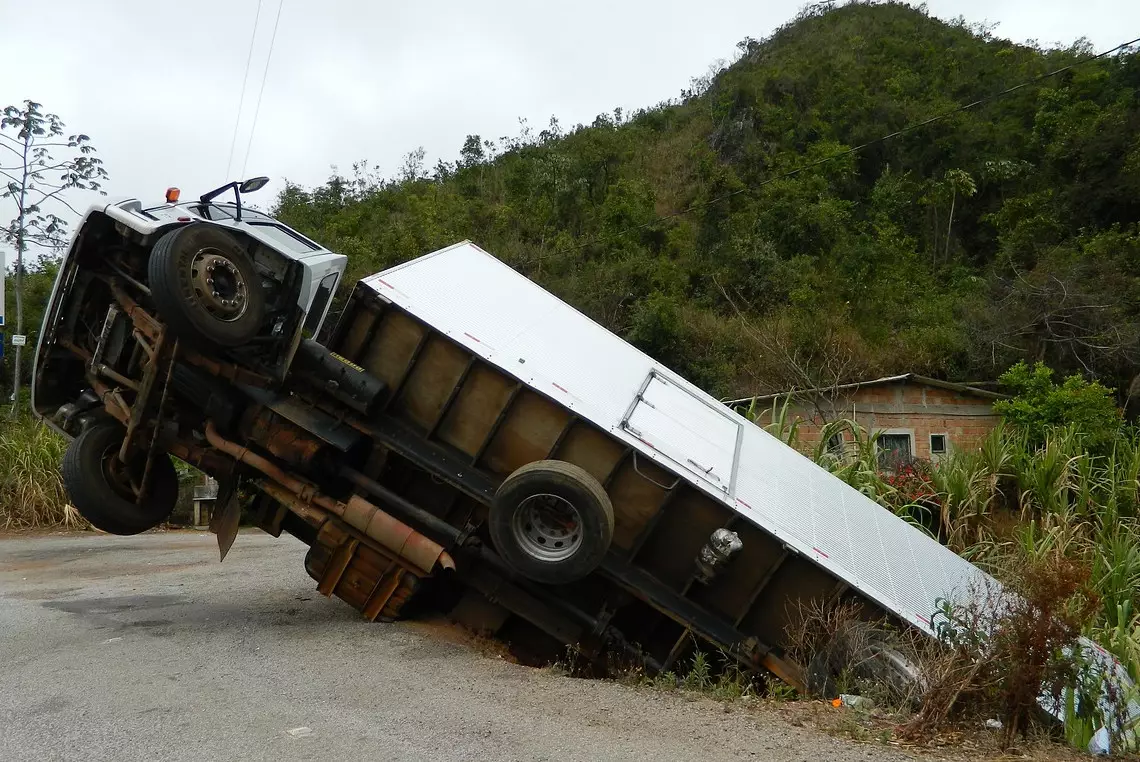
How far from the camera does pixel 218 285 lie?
6.09m

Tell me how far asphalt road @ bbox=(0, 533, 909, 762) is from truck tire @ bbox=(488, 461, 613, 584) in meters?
0.69

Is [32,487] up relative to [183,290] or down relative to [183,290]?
down

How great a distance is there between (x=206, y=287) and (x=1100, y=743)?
585cm

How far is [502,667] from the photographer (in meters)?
5.75

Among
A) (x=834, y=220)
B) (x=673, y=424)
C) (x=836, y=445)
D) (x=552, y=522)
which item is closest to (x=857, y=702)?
(x=552, y=522)

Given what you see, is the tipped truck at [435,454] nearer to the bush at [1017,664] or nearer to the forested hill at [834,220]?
the bush at [1017,664]

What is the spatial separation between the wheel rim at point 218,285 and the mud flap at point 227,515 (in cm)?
149

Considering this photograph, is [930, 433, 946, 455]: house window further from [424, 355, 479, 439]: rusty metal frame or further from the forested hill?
[424, 355, 479, 439]: rusty metal frame

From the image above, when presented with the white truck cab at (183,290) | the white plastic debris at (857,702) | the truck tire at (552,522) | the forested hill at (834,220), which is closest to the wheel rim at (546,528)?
the truck tire at (552,522)

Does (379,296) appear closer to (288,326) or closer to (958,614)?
(288,326)

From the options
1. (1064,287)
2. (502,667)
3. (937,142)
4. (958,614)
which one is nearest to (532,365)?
(502,667)

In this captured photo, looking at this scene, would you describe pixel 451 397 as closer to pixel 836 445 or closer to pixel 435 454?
pixel 435 454

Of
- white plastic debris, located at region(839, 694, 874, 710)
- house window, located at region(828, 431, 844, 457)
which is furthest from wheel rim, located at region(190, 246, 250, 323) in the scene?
house window, located at region(828, 431, 844, 457)

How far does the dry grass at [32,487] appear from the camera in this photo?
13.6 metres
